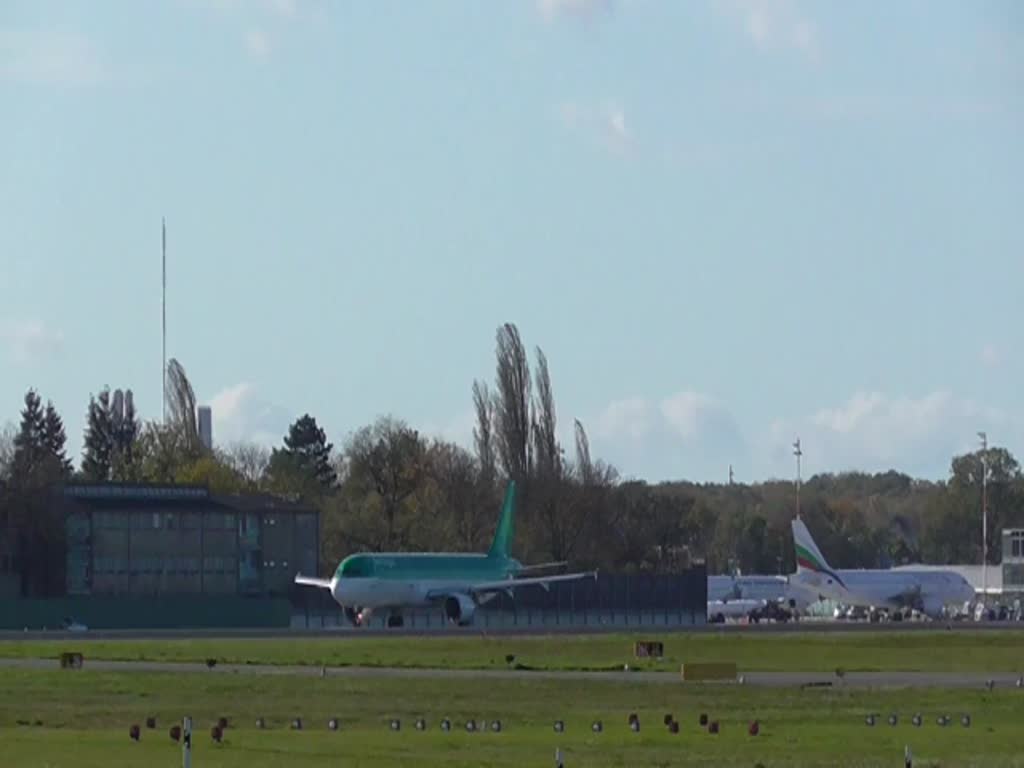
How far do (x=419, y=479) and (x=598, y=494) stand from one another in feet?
43.5

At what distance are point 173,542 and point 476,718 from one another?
80.7 m

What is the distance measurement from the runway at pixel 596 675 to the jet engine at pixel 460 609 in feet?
138

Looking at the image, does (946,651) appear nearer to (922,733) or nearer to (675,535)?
(922,733)

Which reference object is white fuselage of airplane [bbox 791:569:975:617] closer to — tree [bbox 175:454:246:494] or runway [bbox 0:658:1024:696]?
tree [bbox 175:454:246:494]

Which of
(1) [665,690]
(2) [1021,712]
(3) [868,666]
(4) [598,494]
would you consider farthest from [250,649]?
(4) [598,494]

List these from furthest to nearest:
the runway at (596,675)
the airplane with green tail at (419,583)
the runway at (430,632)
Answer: the airplane with green tail at (419,583) → the runway at (430,632) → the runway at (596,675)

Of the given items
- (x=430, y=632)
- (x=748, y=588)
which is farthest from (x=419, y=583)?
(x=748, y=588)

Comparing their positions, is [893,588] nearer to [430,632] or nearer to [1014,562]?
[1014,562]

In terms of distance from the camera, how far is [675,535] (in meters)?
152

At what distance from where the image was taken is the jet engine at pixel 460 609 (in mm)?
105750

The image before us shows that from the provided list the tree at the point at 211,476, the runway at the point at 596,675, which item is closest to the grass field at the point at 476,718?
the runway at the point at 596,675

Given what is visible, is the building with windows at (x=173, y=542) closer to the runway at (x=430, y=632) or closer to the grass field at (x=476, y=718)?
the runway at (x=430, y=632)

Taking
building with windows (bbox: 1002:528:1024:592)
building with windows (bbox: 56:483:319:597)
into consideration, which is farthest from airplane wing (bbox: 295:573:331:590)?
building with windows (bbox: 1002:528:1024:592)

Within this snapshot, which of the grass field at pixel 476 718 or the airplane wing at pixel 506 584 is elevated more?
the airplane wing at pixel 506 584
